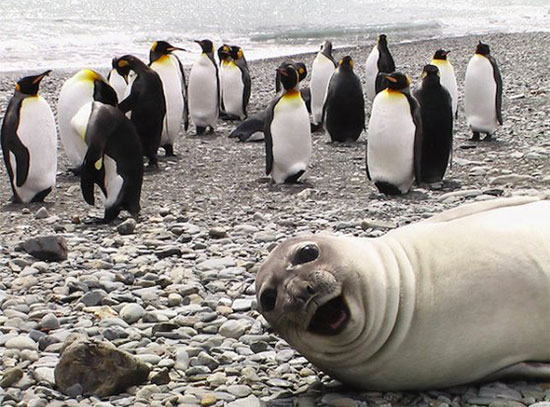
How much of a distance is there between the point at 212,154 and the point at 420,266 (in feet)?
27.6

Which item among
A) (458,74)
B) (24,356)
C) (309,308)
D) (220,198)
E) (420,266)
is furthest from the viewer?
(458,74)

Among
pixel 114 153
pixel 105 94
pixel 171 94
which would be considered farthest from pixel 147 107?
pixel 114 153

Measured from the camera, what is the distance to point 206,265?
18.4ft

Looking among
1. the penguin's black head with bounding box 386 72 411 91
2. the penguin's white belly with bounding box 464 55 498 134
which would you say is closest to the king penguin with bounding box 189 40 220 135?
the penguin's white belly with bounding box 464 55 498 134

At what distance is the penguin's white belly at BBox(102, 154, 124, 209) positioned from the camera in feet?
25.5

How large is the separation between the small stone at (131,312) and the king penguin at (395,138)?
15.2ft

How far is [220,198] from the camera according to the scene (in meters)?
8.99

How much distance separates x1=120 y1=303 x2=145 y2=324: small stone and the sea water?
18730 millimetres

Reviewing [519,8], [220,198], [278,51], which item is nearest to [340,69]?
[220,198]

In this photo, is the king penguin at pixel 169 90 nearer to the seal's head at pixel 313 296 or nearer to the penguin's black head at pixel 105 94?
the penguin's black head at pixel 105 94

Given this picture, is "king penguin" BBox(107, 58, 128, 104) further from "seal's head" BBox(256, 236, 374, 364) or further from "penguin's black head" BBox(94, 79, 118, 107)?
"seal's head" BBox(256, 236, 374, 364)

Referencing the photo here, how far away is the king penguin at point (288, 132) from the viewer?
380 inches

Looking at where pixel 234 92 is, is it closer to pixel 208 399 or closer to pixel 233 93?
pixel 233 93

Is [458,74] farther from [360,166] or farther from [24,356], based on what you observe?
[24,356]
